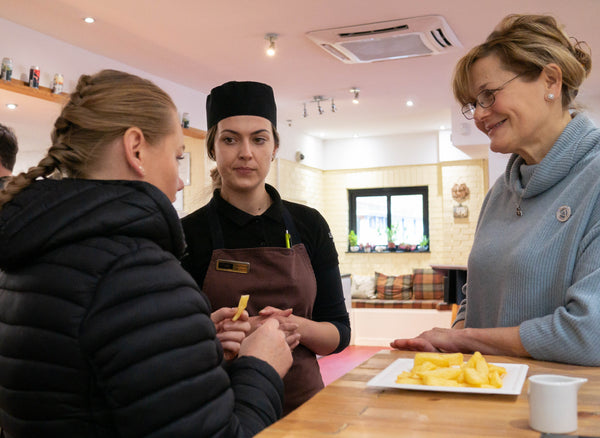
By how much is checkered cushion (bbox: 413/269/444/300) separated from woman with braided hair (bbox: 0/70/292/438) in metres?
9.28

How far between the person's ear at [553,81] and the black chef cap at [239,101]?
2.97ft

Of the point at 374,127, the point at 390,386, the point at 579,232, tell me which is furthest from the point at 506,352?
the point at 374,127

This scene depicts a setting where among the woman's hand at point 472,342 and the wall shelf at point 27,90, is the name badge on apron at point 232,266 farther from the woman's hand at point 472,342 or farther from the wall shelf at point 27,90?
the wall shelf at point 27,90

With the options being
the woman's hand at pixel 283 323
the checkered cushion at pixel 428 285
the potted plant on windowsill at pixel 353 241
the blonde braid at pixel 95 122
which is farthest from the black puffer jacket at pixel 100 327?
the potted plant on windowsill at pixel 353 241

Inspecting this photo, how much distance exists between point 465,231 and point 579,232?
9.81 metres

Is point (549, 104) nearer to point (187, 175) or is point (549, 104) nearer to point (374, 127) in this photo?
point (187, 175)

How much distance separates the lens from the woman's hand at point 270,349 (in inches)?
53.3

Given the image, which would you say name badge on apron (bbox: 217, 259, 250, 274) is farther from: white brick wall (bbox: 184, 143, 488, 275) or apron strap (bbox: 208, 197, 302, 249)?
white brick wall (bbox: 184, 143, 488, 275)

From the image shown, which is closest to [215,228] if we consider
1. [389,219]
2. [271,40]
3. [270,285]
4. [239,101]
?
[270,285]

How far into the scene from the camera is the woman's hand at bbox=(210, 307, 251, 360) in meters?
1.68

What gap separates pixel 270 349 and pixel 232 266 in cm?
72

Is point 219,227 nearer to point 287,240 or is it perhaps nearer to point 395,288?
point 287,240

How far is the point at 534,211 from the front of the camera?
5.74ft

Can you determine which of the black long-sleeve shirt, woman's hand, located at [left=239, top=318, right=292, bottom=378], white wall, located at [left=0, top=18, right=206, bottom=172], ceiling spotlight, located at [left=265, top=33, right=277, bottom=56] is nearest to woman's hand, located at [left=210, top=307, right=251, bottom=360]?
woman's hand, located at [left=239, top=318, right=292, bottom=378]
